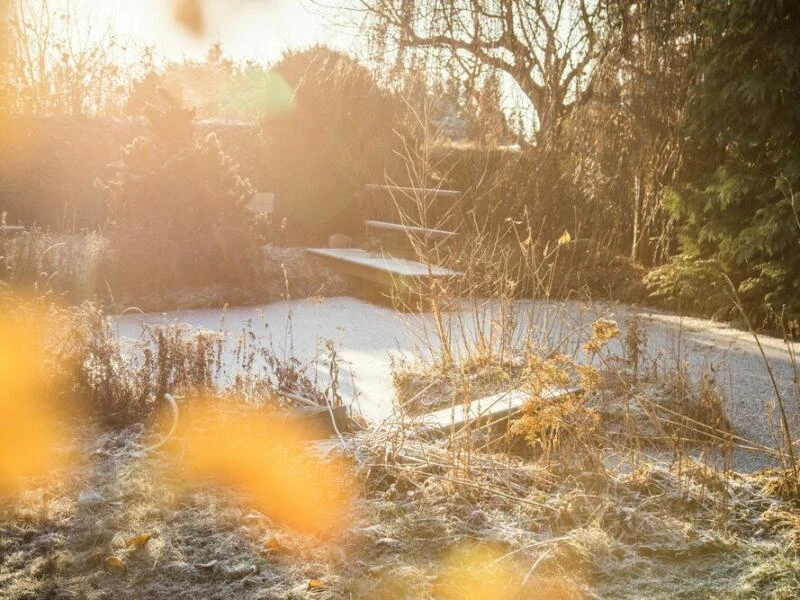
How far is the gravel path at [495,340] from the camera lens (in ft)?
13.4

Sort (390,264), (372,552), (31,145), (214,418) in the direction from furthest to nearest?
(31,145)
(390,264)
(214,418)
(372,552)

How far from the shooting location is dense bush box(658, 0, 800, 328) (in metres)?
6.01

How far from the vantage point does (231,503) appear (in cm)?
255

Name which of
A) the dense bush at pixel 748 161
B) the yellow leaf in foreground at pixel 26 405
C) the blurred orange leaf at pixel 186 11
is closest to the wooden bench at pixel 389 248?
the dense bush at pixel 748 161

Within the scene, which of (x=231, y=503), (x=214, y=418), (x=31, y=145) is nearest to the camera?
(x=231, y=503)

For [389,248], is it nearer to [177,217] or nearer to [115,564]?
[177,217]

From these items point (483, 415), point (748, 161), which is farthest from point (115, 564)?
point (748, 161)

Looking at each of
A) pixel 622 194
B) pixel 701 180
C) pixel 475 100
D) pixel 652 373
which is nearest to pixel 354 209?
pixel 475 100

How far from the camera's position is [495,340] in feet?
15.8

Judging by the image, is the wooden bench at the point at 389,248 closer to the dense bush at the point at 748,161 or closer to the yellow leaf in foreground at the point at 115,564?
the dense bush at the point at 748,161

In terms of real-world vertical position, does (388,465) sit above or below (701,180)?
below

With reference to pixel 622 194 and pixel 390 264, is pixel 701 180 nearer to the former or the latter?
pixel 622 194

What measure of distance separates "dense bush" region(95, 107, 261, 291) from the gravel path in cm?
75

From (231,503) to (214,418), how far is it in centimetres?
83
